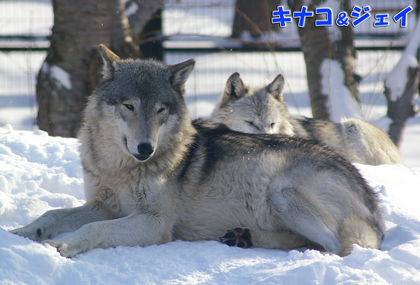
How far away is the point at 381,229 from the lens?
3270 mm

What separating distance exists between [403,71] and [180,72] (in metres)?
5.48

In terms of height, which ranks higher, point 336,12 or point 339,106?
point 336,12

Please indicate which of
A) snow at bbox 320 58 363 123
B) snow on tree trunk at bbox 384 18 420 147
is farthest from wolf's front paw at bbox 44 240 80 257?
snow on tree trunk at bbox 384 18 420 147

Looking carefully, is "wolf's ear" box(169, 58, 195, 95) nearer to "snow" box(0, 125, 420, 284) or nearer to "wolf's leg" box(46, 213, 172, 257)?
"wolf's leg" box(46, 213, 172, 257)

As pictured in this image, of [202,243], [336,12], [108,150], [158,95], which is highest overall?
[336,12]

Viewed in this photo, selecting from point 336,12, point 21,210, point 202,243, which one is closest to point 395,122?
point 336,12

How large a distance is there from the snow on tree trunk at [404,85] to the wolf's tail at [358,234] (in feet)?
17.3

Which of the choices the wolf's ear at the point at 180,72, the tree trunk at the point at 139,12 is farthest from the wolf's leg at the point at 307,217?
the tree trunk at the point at 139,12

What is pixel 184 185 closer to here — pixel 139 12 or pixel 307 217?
pixel 307 217

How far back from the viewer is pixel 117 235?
117 inches

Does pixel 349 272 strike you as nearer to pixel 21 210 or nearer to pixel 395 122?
pixel 21 210

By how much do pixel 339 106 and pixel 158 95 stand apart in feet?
17.1

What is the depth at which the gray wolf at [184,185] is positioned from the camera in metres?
3.11

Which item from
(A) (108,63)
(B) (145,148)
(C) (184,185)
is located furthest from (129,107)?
(C) (184,185)
